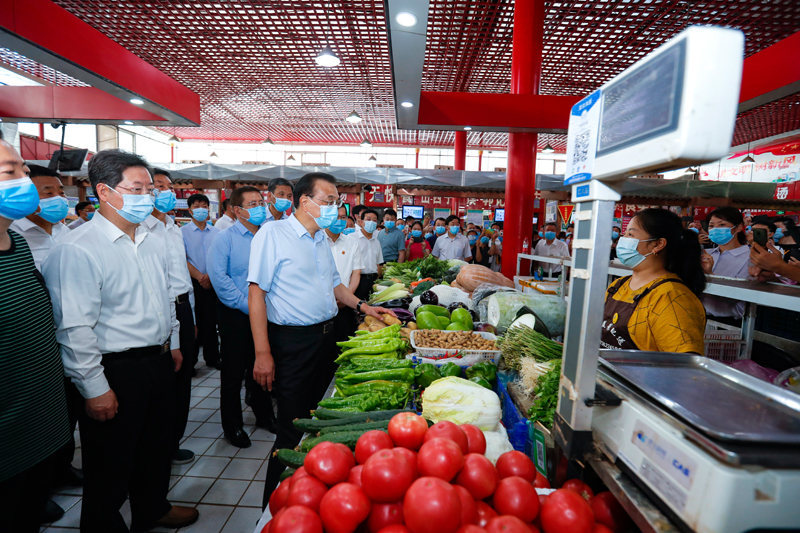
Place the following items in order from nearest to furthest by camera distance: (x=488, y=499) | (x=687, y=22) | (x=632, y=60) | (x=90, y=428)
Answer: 1. (x=488, y=499)
2. (x=90, y=428)
3. (x=687, y=22)
4. (x=632, y=60)

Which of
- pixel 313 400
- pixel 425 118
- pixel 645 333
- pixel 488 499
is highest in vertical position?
pixel 425 118

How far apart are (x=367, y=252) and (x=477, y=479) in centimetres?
541

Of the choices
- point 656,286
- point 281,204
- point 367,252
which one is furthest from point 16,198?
point 367,252

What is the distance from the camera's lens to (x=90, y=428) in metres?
2.11

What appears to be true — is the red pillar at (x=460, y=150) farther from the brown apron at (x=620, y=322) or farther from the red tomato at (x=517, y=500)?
the red tomato at (x=517, y=500)

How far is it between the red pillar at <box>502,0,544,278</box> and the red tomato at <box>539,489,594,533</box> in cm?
635

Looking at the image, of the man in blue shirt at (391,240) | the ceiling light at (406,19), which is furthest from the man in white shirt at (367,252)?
the ceiling light at (406,19)

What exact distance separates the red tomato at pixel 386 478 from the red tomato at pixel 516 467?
366mm

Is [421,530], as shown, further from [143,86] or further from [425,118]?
[143,86]

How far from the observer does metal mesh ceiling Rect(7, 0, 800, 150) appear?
Result: 6.82 metres

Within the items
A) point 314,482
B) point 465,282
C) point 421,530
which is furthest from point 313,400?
point 465,282

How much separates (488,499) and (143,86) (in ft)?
23.5

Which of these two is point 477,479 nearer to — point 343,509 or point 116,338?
point 343,509

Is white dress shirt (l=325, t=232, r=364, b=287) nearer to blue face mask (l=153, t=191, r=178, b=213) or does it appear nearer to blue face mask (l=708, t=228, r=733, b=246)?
blue face mask (l=153, t=191, r=178, b=213)
